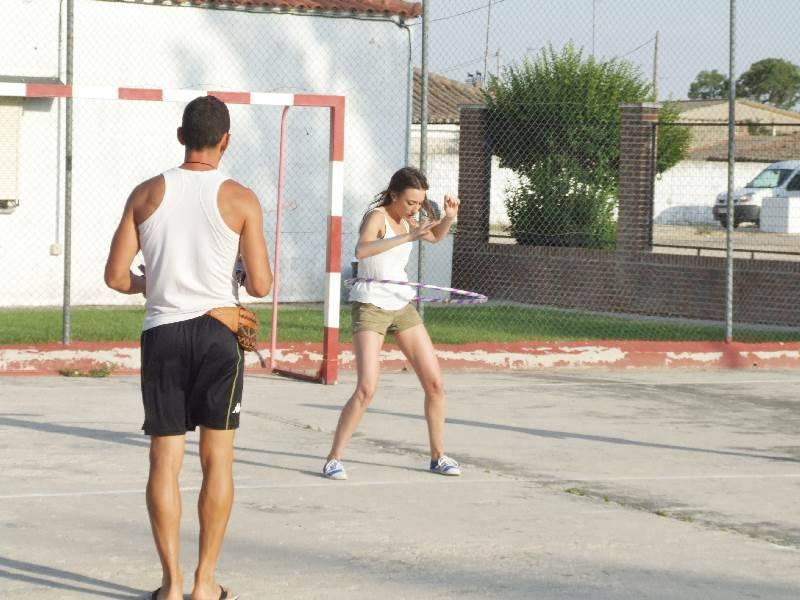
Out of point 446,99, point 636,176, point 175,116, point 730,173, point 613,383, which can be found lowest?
point 613,383

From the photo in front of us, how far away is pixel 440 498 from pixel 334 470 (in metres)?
0.75

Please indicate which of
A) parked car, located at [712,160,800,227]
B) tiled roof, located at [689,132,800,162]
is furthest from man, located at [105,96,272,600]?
tiled roof, located at [689,132,800,162]

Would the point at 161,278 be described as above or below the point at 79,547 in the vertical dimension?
above

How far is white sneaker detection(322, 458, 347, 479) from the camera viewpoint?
8.55 m

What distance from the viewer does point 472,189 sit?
22.6 meters

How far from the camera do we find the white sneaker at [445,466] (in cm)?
876

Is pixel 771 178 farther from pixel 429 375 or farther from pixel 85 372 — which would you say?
pixel 429 375

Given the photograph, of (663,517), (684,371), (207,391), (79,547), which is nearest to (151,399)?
(207,391)

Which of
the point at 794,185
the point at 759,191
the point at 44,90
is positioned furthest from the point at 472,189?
the point at 759,191

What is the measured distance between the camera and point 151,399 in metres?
5.78

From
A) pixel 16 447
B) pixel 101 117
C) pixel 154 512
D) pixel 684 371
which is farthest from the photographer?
pixel 101 117

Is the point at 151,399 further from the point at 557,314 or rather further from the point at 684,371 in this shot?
the point at 557,314

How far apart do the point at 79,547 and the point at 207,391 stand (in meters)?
1.36

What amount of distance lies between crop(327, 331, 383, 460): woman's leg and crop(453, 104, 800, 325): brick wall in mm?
11285
